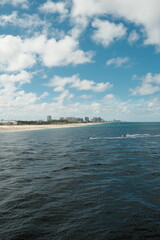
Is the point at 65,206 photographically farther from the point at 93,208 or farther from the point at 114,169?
the point at 114,169

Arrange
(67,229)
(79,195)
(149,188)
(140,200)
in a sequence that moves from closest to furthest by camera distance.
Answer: (67,229) → (140,200) → (79,195) → (149,188)

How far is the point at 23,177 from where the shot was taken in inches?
899

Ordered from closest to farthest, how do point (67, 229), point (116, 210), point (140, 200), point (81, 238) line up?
1. point (81, 238)
2. point (67, 229)
3. point (116, 210)
4. point (140, 200)

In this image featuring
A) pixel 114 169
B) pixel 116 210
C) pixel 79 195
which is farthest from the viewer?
pixel 114 169

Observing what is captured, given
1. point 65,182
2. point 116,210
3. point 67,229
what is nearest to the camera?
point 67,229

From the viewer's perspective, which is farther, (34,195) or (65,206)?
(34,195)

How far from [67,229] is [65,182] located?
9.39 metres

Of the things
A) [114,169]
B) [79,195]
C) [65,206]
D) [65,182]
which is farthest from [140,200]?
[114,169]

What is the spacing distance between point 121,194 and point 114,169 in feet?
30.8

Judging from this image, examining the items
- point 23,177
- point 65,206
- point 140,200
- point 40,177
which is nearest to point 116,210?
point 140,200

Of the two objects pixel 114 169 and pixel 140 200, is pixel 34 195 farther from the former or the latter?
pixel 114 169

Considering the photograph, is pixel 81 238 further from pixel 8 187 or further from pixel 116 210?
pixel 8 187

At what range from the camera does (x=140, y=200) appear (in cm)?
1559

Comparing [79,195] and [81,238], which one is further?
[79,195]
